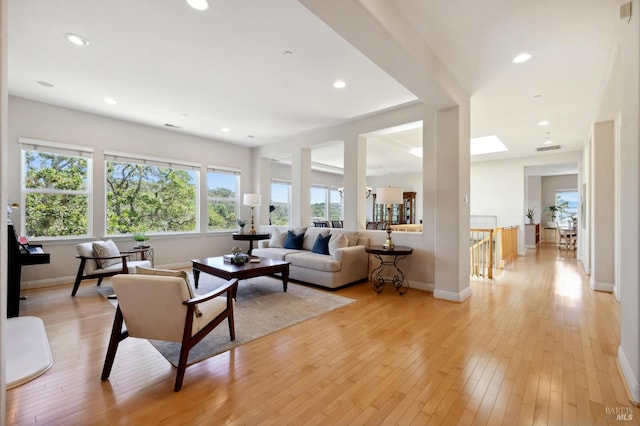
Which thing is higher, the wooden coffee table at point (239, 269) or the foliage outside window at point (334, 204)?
the foliage outside window at point (334, 204)

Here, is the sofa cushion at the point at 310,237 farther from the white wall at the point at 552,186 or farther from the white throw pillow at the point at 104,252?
the white wall at the point at 552,186

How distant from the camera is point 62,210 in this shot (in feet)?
15.8

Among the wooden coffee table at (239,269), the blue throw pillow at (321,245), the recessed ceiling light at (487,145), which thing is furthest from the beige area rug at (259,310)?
the recessed ceiling light at (487,145)

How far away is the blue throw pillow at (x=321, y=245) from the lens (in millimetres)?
5078

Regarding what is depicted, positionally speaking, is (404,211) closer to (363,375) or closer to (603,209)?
(603,209)

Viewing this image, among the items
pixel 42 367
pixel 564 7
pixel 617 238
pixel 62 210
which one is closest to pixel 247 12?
pixel 564 7

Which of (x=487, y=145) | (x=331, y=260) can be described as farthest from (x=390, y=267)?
(x=487, y=145)

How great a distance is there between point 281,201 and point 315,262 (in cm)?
515

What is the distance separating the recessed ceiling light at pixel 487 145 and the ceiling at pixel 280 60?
1.40 m

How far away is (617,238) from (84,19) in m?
6.93

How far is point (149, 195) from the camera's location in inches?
231

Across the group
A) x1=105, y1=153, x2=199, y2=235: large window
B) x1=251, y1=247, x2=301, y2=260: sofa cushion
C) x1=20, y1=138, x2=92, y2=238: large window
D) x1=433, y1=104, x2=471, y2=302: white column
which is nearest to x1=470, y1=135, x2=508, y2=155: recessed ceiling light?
x1=433, y1=104, x2=471, y2=302: white column

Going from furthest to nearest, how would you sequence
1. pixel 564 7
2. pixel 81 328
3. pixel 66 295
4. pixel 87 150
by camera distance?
pixel 87 150
pixel 66 295
pixel 81 328
pixel 564 7

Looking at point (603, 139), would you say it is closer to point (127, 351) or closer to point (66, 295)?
point (127, 351)
